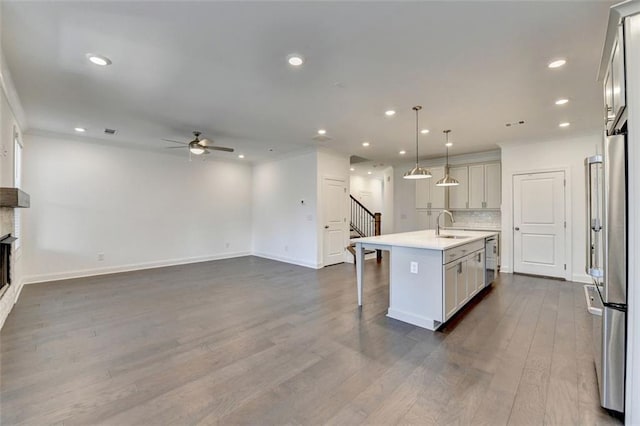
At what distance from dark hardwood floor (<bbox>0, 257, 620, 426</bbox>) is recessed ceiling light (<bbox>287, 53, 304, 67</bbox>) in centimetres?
273

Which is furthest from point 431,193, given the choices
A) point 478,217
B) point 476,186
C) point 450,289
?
point 450,289

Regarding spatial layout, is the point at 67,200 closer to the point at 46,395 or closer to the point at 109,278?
the point at 109,278

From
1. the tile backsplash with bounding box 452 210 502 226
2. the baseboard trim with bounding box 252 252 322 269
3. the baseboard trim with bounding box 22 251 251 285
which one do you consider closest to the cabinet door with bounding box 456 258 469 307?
the baseboard trim with bounding box 252 252 322 269

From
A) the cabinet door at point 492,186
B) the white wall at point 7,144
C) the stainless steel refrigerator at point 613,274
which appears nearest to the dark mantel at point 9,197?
the white wall at point 7,144

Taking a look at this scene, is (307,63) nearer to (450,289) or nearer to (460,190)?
(450,289)

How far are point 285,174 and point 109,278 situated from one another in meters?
4.34

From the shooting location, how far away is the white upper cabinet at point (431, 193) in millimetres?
7170

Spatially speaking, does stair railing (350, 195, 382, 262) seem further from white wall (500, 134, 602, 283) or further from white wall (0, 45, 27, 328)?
white wall (0, 45, 27, 328)

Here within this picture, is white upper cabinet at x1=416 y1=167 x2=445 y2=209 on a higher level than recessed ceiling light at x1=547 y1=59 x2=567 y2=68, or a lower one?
lower

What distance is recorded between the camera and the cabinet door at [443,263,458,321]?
3126mm

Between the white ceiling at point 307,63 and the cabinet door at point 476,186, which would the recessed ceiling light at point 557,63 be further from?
the cabinet door at point 476,186

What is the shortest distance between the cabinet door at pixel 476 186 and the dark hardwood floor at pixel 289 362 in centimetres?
280

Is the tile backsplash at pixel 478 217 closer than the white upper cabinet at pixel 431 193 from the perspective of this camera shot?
Yes

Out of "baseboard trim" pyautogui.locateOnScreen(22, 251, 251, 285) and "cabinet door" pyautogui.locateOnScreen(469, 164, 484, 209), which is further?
"cabinet door" pyautogui.locateOnScreen(469, 164, 484, 209)
